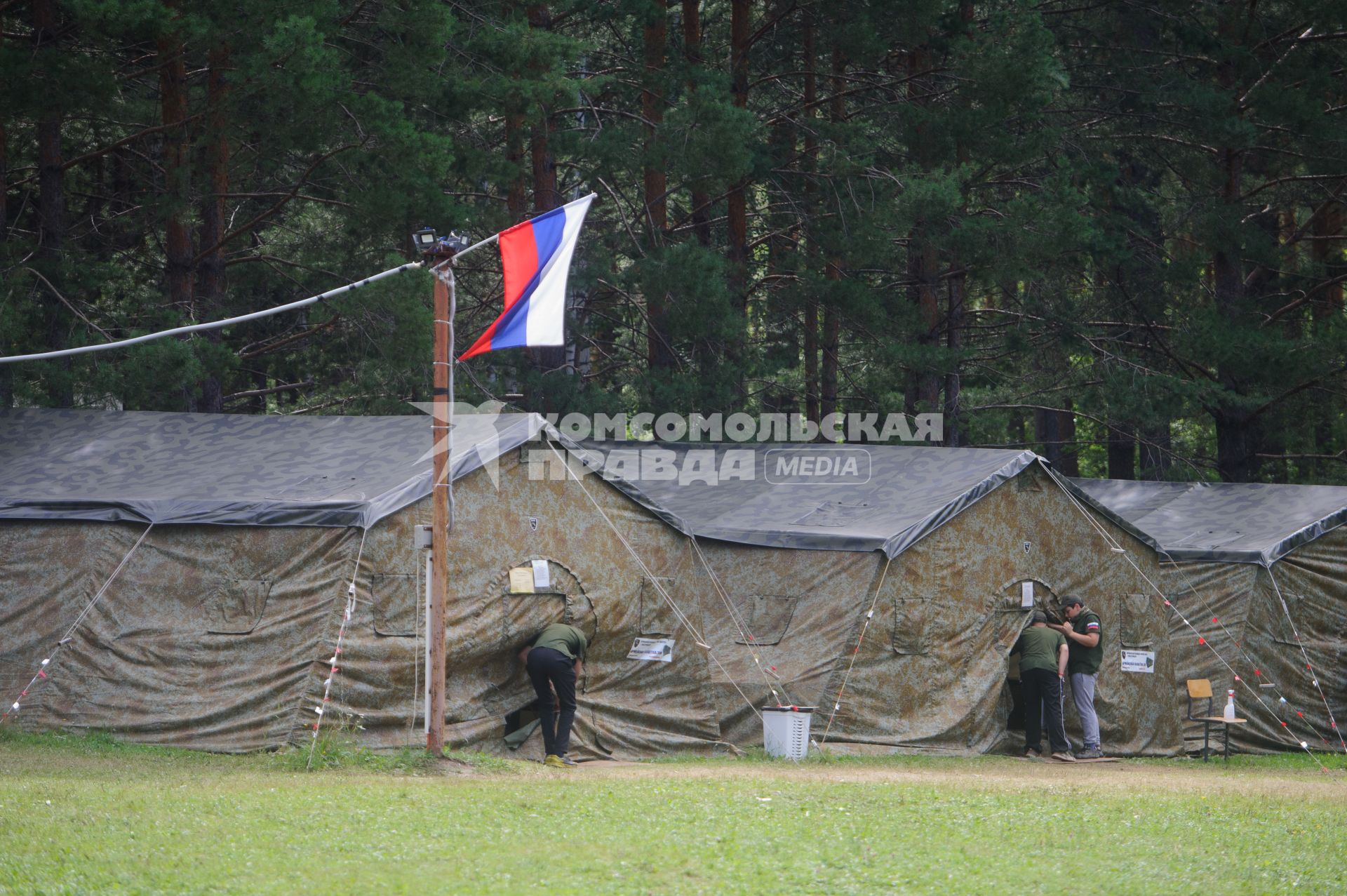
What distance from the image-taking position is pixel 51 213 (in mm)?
19266

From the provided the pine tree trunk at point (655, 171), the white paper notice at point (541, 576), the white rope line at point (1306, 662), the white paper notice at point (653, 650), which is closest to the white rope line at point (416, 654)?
the white paper notice at point (541, 576)

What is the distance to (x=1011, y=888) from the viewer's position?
739cm

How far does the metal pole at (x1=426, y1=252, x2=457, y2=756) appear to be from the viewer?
1114cm

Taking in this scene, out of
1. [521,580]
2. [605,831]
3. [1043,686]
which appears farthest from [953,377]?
[605,831]

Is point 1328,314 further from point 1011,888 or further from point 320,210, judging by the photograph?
point 1011,888

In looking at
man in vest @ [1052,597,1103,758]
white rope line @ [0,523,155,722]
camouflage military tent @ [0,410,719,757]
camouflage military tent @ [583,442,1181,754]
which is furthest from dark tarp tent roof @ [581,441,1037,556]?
white rope line @ [0,523,155,722]

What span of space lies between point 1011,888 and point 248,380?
22083 mm

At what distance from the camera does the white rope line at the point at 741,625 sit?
14.2 metres

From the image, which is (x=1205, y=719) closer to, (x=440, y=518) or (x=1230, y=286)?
(x=440, y=518)

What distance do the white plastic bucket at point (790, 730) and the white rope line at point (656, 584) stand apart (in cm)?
74

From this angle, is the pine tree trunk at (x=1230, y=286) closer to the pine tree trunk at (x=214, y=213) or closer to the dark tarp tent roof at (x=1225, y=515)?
the dark tarp tent roof at (x=1225, y=515)

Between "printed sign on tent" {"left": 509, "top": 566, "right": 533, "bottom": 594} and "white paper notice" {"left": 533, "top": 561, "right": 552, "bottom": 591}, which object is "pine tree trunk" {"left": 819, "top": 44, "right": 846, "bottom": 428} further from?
"printed sign on tent" {"left": 509, "top": 566, "right": 533, "bottom": 594}

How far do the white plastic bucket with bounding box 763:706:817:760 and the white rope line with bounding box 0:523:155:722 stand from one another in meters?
5.71

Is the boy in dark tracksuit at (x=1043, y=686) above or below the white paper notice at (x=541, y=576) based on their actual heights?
below
